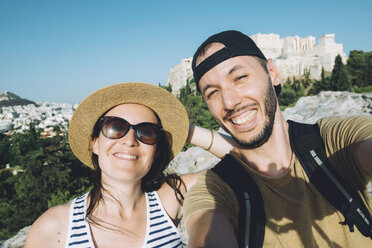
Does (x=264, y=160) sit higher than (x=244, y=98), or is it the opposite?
(x=244, y=98)

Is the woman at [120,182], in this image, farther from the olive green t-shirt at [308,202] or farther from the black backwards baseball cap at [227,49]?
the olive green t-shirt at [308,202]

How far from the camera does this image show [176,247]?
1.76 metres

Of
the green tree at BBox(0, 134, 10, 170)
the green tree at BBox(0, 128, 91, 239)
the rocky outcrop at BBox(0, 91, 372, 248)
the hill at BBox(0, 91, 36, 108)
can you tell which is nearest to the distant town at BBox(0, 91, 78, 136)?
the hill at BBox(0, 91, 36, 108)

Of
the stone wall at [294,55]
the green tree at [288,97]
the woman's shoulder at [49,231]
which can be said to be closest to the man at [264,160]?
the woman's shoulder at [49,231]

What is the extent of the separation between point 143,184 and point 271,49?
59.0m

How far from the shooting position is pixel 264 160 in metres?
1.68

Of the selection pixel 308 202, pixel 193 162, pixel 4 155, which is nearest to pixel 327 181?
pixel 308 202

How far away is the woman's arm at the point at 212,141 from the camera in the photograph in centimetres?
229

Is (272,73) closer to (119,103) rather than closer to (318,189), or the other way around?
(318,189)

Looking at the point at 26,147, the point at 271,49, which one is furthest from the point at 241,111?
the point at 271,49

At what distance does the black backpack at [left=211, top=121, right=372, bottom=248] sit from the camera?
51.2 inches

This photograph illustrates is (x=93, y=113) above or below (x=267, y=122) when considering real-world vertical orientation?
above

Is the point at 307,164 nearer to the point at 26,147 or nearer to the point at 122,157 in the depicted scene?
the point at 122,157

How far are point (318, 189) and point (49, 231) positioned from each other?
1.92 metres
